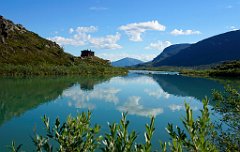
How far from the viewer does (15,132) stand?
29500 millimetres

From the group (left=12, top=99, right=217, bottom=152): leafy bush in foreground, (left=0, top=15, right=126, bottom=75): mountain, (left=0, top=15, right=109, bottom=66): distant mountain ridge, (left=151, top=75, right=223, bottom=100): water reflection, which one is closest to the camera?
(left=12, top=99, right=217, bottom=152): leafy bush in foreground

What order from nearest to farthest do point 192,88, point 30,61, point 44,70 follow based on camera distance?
point 192,88 < point 44,70 < point 30,61

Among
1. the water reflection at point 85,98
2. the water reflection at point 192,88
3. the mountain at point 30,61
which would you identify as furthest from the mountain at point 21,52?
the water reflection at point 85,98

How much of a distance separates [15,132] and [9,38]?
577 ft

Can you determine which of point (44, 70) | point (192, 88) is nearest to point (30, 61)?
point (44, 70)

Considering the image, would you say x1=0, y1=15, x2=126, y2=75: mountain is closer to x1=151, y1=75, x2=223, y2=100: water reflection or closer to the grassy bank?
the grassy bank

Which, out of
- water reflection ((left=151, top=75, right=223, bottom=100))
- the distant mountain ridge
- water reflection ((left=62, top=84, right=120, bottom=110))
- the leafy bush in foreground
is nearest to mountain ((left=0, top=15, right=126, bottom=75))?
the distant mountain ridge

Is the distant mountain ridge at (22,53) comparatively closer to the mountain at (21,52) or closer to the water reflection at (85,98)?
the mountain at (21,52)

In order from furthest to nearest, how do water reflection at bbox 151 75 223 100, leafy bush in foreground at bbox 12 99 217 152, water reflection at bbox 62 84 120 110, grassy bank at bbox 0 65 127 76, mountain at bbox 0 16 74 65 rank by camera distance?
1. mountain at bbox 0 16 74 65
2. grassy bank at bbox 0 65 127 76
3. water reflection at bbox 151 75 223 100
4. water reflection at bbox 62 84 120 110
5. leafy bush in foreground at bbox 12 99 217 152

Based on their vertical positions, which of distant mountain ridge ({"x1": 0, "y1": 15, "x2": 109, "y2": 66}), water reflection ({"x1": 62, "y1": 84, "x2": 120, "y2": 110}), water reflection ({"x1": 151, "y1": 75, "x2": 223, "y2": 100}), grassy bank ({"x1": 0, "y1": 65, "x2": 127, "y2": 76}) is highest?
distant mountain ridge ({"x1": 0, "y1": 15, "x2": 109, "y2": 66})

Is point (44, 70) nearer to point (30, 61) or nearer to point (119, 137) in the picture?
point (30, 61)

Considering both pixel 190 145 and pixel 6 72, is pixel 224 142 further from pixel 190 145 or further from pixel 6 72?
pixel 6 72

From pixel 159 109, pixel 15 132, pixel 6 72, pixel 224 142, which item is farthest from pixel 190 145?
pixel 6 72

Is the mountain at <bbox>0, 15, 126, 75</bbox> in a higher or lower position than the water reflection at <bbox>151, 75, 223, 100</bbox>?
higher
